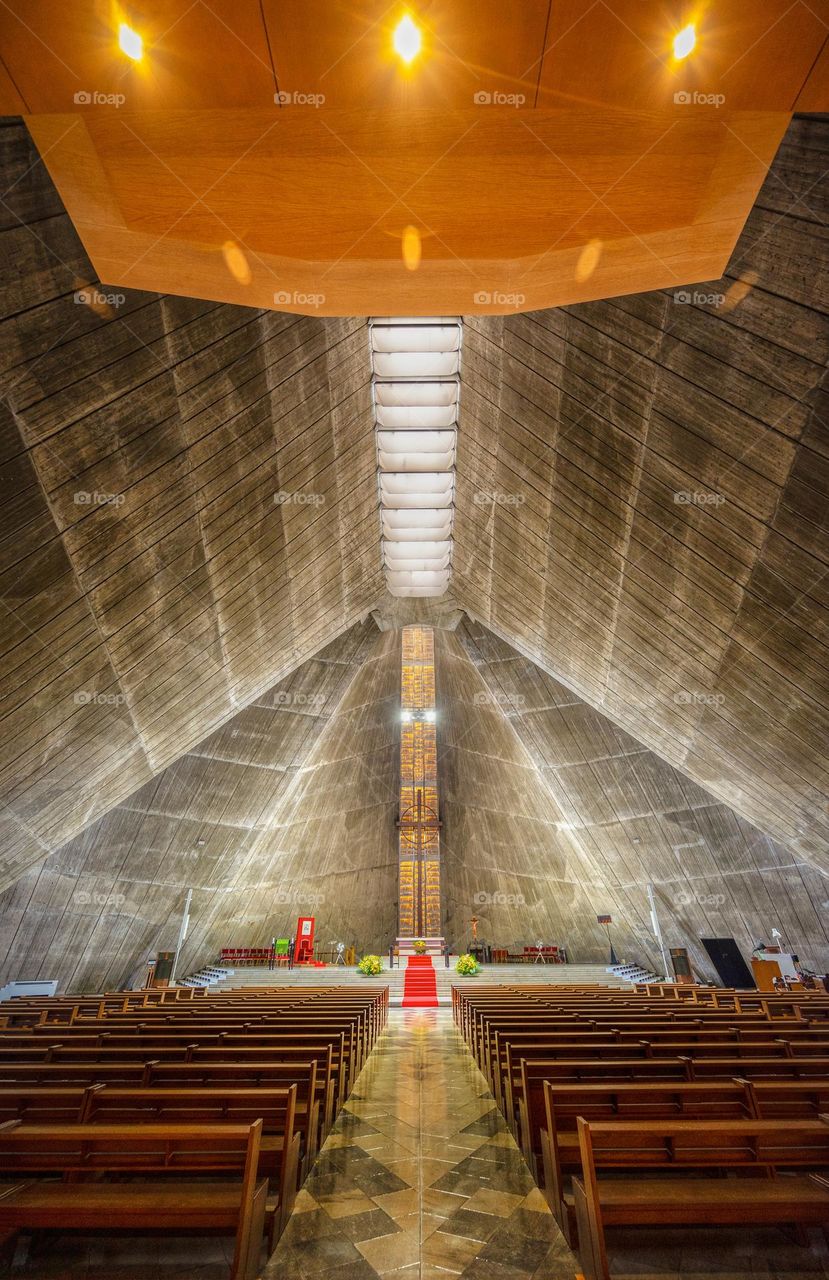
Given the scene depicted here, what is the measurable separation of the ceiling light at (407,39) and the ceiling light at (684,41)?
3.76ft

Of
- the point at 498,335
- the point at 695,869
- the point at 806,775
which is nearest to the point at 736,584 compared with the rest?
the point at 806,775

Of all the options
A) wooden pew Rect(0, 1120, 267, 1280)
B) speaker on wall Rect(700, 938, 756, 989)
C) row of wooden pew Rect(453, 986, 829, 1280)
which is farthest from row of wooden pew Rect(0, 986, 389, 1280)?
speaker on wall Rect(700, 938, 756, 989)

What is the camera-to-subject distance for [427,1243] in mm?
2281

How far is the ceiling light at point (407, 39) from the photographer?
8.76 ft

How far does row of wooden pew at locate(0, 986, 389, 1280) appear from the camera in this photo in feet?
6.43

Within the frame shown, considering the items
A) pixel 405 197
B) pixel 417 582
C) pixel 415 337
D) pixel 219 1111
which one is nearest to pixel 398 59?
pixel 405 197

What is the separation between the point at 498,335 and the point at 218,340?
340 cm

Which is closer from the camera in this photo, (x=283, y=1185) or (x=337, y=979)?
(x=283, y=1185)

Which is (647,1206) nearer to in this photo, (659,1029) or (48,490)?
(659,1029)

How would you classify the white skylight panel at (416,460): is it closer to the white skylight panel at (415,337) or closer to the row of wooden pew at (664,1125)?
the white skylight panel at (415,337)

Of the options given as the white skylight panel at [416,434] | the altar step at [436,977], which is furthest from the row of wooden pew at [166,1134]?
the altar step at [436,977]

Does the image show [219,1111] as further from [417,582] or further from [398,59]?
[417,582]

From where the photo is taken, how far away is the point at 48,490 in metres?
5.33

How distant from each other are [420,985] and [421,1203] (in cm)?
1340
